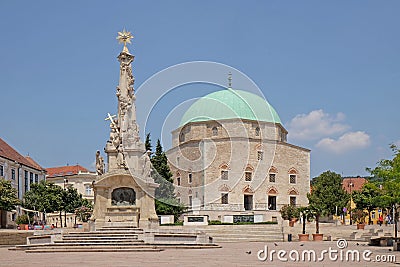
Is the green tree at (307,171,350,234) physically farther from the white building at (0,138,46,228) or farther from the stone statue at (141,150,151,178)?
the stone statue at (141,150,151,178)

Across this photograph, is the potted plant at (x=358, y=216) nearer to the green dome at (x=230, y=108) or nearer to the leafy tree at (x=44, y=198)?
the green dome at (x=230, y=108)

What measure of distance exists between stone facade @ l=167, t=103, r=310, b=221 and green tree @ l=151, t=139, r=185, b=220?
11223 mm

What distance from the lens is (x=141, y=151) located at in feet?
116

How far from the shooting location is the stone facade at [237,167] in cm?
7044

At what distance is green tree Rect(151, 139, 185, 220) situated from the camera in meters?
54.8

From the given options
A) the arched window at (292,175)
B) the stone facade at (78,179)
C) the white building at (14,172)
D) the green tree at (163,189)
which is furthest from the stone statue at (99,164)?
the stone facade at (78,179)

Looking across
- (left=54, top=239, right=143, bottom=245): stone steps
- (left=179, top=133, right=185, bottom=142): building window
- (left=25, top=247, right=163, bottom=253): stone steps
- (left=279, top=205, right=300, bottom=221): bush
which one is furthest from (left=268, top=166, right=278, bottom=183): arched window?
(left=25, top=247, right=163, bottom=253): stone steps

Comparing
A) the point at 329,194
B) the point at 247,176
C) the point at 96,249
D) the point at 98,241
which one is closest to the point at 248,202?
the point at 247,176

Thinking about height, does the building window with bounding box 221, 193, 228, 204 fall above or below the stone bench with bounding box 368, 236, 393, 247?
above

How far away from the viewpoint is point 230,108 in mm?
75438

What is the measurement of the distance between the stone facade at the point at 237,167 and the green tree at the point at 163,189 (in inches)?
442

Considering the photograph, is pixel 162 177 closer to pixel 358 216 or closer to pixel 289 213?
pixel 289 213

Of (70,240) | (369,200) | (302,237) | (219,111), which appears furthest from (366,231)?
(219,111)

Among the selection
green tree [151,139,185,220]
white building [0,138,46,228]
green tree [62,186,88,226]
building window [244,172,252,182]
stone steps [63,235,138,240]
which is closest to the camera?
stone steps [63,235,138,240]
